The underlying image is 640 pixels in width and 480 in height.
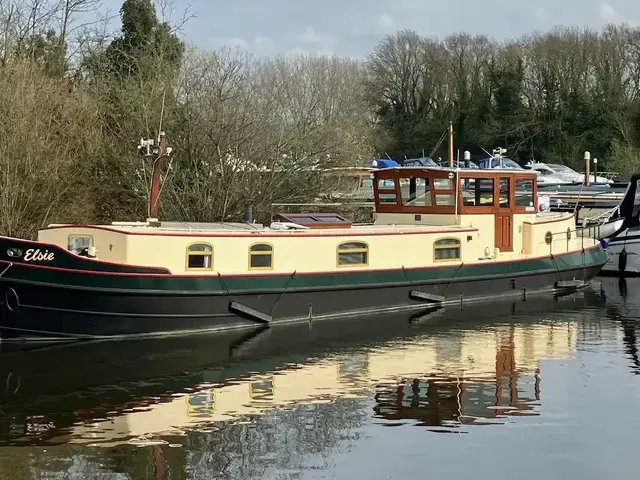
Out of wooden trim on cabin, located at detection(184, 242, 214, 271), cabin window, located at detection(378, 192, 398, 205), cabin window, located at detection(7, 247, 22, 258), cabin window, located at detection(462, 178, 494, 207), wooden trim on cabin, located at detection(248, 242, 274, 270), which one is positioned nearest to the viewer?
cabin window, located at detection(7, 247, 22, 258)

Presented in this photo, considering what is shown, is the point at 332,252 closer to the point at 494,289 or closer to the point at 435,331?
the point at 435,331

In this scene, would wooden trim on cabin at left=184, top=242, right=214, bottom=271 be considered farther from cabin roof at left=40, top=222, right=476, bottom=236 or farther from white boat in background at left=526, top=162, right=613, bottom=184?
white boat in background at left=526, top=162, right=613, bottom=184

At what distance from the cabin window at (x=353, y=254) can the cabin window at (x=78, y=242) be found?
4841 mm

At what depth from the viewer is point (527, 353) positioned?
54.2ft

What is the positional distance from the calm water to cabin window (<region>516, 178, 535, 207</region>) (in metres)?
4.14

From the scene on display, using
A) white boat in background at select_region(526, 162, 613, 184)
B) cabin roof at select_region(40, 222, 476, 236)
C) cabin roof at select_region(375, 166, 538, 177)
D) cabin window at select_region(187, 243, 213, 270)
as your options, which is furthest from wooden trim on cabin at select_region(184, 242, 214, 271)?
white boat in background at select_region(526, 162, 613, 184)

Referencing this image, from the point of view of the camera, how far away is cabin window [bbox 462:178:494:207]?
21.7 m

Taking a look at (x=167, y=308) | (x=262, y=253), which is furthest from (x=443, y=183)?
(x=167, y=308)

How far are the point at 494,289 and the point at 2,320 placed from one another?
34.9 ft

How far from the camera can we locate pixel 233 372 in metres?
14.8

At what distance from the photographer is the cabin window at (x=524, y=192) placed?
22.3 meters

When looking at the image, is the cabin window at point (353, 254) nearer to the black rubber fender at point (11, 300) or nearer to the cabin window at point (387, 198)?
the cabin window at point (387, 198)

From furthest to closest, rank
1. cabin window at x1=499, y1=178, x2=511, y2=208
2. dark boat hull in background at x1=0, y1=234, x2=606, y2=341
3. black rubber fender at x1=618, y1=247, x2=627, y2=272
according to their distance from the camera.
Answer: black rubber fender at x1=618, y1=247, x2=627, y2=272, cabin window at x1=499, y1=178, x2=511, y2=208, dark boat hull in background at x1=0, y1=234, x2=606, y2=341

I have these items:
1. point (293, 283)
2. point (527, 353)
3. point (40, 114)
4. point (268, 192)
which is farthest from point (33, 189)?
point (527, 353)
